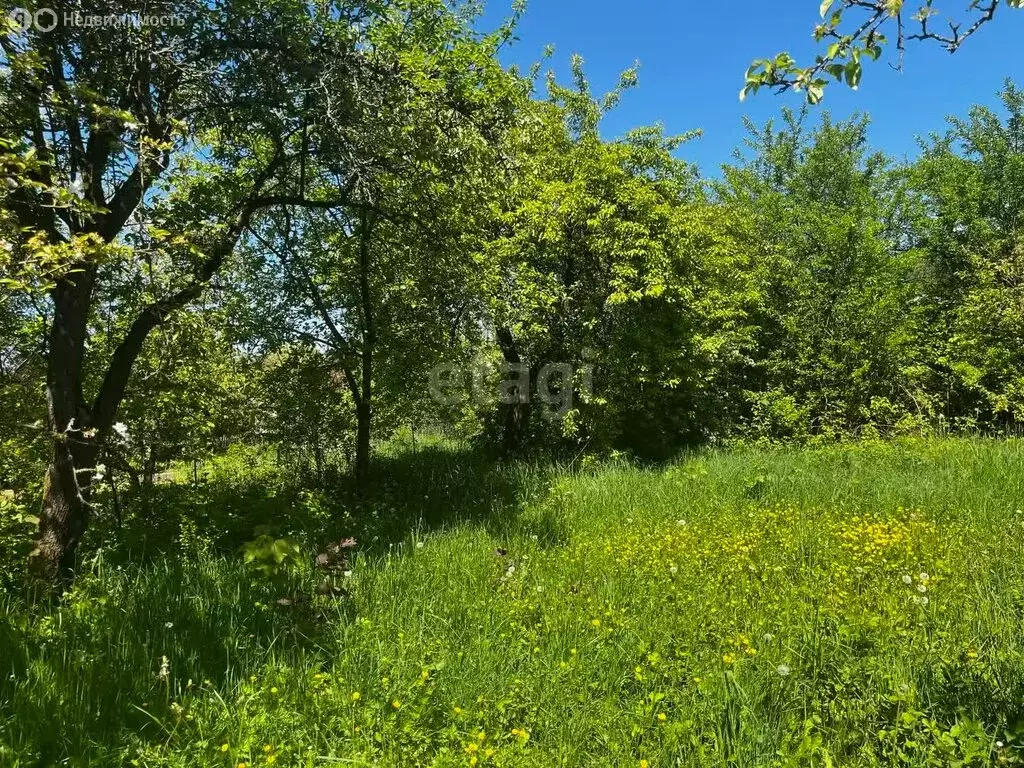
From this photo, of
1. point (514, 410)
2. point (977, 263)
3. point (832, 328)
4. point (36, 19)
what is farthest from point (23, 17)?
point (977, 263)

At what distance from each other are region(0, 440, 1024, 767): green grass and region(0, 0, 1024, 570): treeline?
1.02 meters

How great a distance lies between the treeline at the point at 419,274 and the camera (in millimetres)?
3852

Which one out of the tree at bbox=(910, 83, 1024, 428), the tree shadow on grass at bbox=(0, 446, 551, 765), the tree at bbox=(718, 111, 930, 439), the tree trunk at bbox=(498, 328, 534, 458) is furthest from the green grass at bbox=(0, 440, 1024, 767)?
the tree at bbox=(910, 83, 1024, 428)

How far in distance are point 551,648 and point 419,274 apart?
14.1 feet

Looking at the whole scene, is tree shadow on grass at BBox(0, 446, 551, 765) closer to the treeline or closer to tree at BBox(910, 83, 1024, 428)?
the treeline

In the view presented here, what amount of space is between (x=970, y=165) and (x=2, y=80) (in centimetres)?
1611

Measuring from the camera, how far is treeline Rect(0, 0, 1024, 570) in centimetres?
385

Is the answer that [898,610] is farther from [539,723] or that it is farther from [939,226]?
[939,226]

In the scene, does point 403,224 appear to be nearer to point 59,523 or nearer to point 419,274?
point 419,274

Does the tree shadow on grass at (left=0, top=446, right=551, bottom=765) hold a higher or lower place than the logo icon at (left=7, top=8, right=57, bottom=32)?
lower

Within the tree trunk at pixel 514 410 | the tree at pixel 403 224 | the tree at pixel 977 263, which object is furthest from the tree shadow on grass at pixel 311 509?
the tree at pixel 977 263

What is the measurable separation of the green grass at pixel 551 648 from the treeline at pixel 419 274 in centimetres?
102

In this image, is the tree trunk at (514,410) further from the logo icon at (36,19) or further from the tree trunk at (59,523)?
the logo icon at (36,19)

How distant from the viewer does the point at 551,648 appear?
3193 mm
